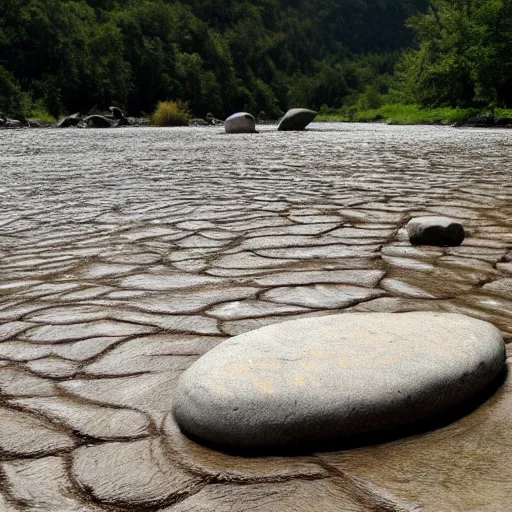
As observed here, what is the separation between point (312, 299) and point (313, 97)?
87021 millimetres

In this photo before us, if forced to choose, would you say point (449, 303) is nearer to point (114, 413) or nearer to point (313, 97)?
point (114, 413)

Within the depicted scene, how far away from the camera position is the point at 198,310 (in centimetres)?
257

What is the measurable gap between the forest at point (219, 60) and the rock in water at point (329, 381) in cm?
3247

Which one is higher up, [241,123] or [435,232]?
[435,232]

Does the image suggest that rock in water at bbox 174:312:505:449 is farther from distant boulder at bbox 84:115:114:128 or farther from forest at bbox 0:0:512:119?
forest at bbox 0:0:512:119

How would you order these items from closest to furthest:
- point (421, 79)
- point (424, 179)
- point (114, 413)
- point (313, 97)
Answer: point (114, 413), point (424, 179), point (421, 79), point (313, 97)

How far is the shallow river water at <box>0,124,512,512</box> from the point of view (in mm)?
1427

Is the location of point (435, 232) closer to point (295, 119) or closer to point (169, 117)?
point (295, 119)

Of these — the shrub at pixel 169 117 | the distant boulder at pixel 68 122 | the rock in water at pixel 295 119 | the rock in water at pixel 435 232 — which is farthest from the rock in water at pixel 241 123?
the rock in water at pixel 435 232

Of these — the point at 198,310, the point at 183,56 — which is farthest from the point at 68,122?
the point at 183,56

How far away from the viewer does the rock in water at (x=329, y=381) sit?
1.59 meters

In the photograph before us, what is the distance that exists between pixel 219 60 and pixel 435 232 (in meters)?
67.2

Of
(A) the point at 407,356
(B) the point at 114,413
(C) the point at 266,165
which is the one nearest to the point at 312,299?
(A) the point at 407,356

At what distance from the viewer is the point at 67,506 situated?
54.1 inches
